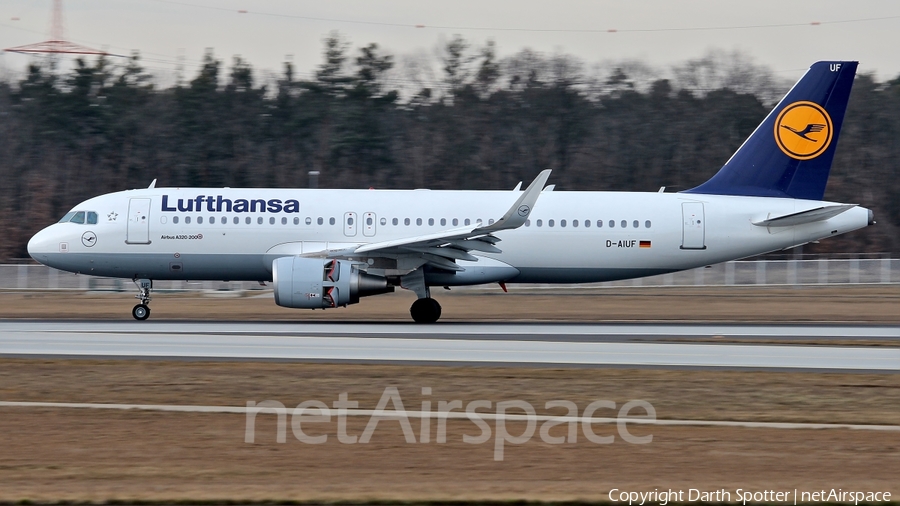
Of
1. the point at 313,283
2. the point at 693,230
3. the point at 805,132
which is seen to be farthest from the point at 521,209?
the point at 805,132

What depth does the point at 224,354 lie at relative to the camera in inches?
646

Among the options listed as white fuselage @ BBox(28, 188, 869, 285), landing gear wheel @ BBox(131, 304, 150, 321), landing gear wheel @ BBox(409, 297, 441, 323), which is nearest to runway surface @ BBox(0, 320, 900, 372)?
landing gear wheel @ BBox(409, 297, 441, 323)

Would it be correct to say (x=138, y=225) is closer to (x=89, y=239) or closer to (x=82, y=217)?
(x=89, y=239)

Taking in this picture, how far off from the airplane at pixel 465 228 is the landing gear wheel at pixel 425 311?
2 centimetres

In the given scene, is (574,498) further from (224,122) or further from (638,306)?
(224,122)

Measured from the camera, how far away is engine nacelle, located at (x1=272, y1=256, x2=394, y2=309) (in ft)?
71.1

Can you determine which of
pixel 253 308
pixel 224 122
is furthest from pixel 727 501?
pixel 224 122

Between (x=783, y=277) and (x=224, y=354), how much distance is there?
29814 mm

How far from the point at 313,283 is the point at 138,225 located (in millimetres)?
5164

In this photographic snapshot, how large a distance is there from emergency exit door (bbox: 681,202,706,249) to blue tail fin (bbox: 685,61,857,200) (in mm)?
1233

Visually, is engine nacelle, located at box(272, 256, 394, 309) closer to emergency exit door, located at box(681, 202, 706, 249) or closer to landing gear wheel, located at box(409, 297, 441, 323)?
landing gear wheel, located at box(409, 297, 441, 323)

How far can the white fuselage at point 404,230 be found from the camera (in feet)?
77.8

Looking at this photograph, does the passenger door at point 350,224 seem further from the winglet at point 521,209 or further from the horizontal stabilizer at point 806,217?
the horizontal stabilizer at point 806,217

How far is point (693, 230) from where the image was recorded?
2488cm
